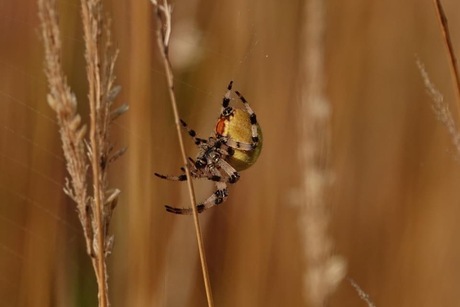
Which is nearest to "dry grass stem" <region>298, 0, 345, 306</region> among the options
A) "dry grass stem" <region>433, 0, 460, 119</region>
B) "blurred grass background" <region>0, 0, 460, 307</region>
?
"blurred grass background" <region>0, 0, 460, 307</region>

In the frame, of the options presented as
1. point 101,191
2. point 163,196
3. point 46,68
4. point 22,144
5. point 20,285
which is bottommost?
point 101,191

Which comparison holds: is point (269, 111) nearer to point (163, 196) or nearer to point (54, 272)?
point (163, 196)

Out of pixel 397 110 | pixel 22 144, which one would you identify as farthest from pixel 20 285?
pixel 397 110

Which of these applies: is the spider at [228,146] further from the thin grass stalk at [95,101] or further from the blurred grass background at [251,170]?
the thin grass stalk at [95,101]

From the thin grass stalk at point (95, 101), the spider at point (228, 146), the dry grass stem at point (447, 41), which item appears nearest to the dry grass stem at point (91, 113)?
the thin grass stalk at point (95, 101)

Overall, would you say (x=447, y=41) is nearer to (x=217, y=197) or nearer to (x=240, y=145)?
(x=240, y=145)

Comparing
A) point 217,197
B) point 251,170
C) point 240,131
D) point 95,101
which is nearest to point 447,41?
point 95,101

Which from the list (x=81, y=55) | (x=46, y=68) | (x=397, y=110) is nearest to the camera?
(x=46, y=68)
